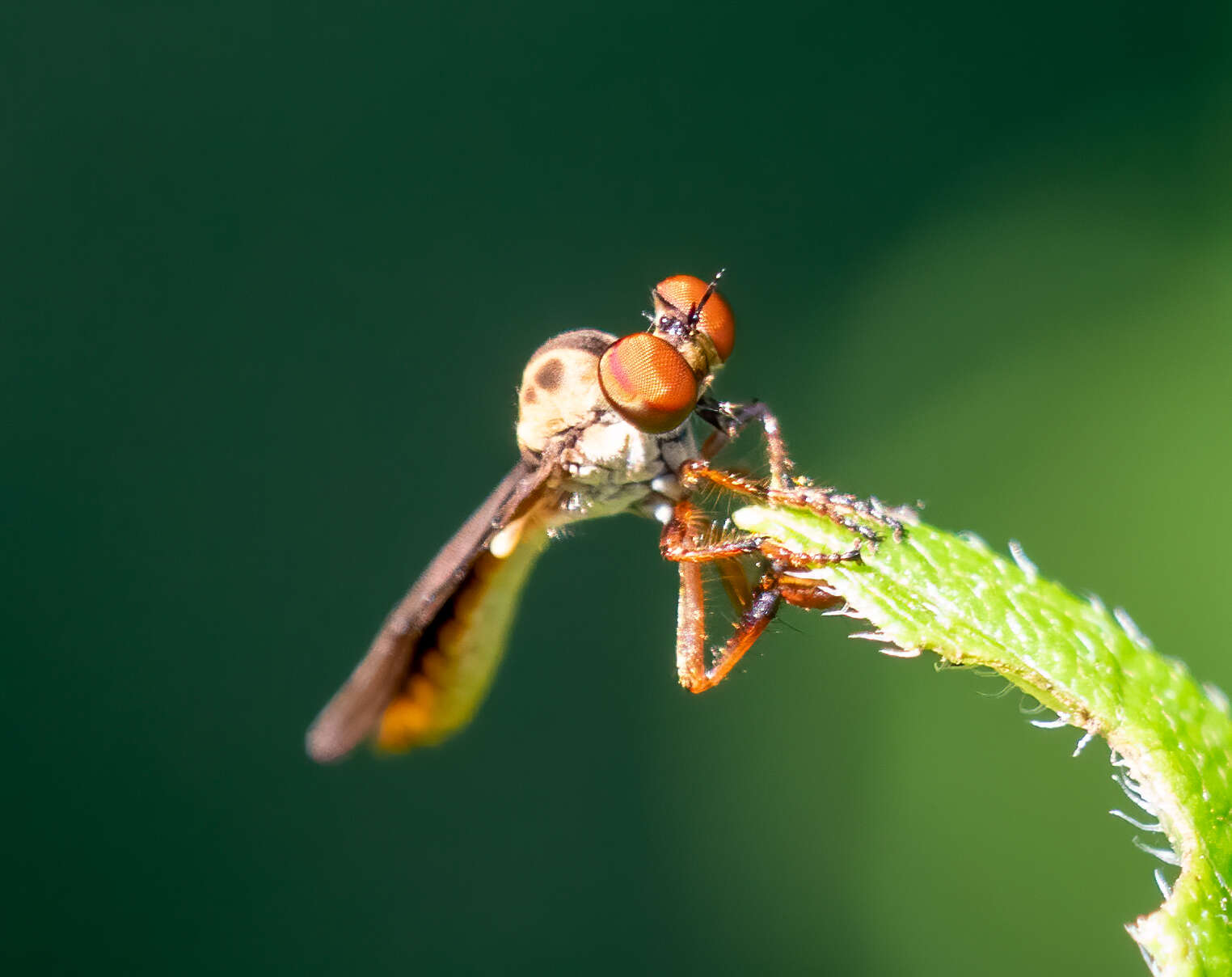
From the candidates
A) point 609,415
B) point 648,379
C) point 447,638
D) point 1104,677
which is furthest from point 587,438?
point 1104,677

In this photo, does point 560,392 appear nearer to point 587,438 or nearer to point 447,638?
point 587,438

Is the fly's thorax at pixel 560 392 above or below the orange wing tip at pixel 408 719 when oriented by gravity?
above

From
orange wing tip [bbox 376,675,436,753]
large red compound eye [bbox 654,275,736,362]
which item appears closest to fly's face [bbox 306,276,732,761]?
large red compound eye [bbox 654,275,736,362]

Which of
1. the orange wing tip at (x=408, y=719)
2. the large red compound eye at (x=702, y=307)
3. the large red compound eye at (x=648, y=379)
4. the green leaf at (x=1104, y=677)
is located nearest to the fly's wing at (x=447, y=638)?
the orange wing tip at (x=408, y=719)

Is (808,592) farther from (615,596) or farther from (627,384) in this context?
(615,596)

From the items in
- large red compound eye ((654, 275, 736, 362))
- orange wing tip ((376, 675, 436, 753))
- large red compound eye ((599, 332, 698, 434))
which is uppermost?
large red compound eye ((654, 275, 736, 362))

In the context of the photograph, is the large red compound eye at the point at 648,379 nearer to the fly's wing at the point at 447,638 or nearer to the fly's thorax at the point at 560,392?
the fly's thorax at the point at 560,392

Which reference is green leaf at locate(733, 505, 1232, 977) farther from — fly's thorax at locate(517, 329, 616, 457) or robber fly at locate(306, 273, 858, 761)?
fly's thorax at locate(517, 329, 616, 457)
